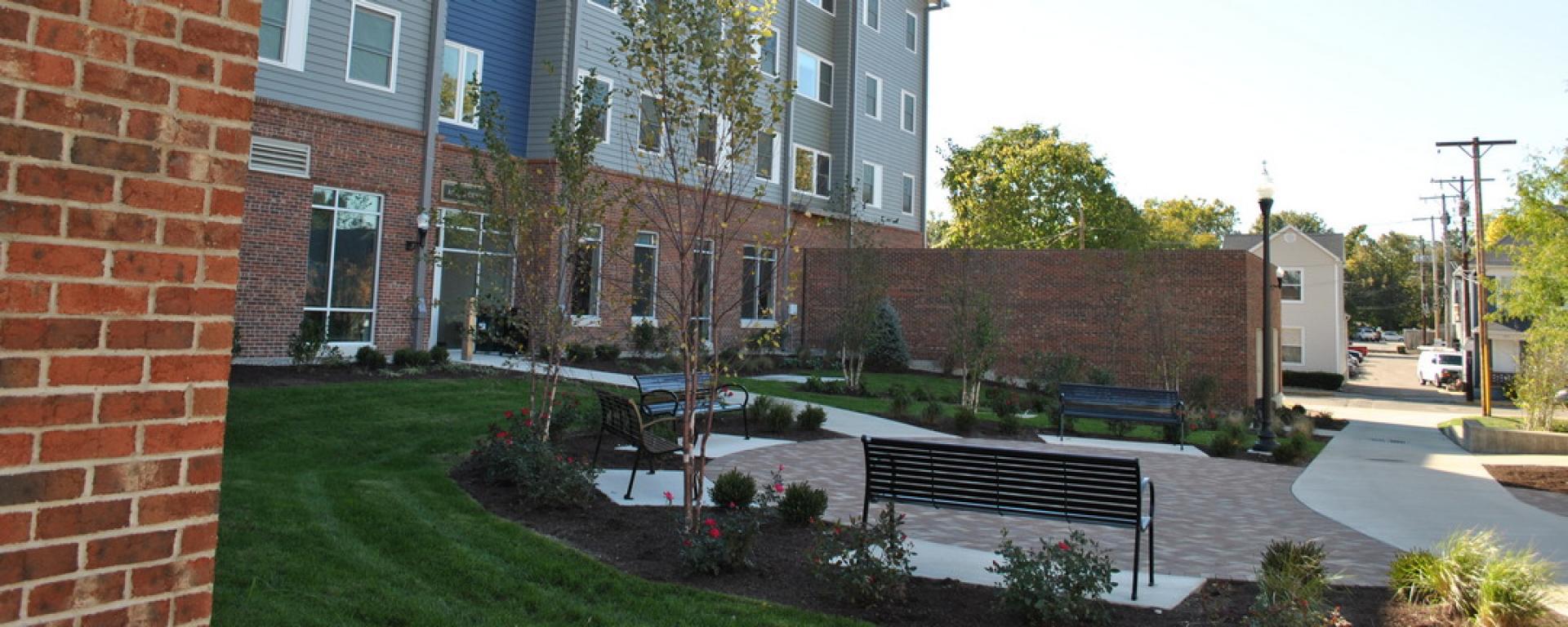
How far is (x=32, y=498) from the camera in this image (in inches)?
75.1

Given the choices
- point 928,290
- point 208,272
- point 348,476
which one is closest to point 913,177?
point 928,290

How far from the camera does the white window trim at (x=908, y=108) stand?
32750 millimetres

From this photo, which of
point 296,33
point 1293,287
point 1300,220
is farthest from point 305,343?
point 1300,220

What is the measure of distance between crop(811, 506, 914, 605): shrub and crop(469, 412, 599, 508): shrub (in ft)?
8.41

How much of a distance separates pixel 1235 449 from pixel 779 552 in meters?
9.83

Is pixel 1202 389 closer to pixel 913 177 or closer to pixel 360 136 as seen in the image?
pixel 913 177

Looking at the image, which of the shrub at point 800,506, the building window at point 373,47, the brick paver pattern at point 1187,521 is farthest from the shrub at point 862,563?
the building window at point 373,47

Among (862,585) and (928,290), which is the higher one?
(928,290)

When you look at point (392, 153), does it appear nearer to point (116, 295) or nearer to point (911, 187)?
point (116, 295)

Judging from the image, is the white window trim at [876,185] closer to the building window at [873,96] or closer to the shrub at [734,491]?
the building window at [873,96]

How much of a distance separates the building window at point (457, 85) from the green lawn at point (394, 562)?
11.2 meters

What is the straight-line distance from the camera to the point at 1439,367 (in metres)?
46.0

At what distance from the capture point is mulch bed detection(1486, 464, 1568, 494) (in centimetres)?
1170

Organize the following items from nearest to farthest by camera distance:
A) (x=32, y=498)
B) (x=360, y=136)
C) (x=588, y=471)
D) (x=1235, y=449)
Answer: (x=32, y=498) → (x=588, y=471) → (x=1235, y=449) → (x=360, y=136)
